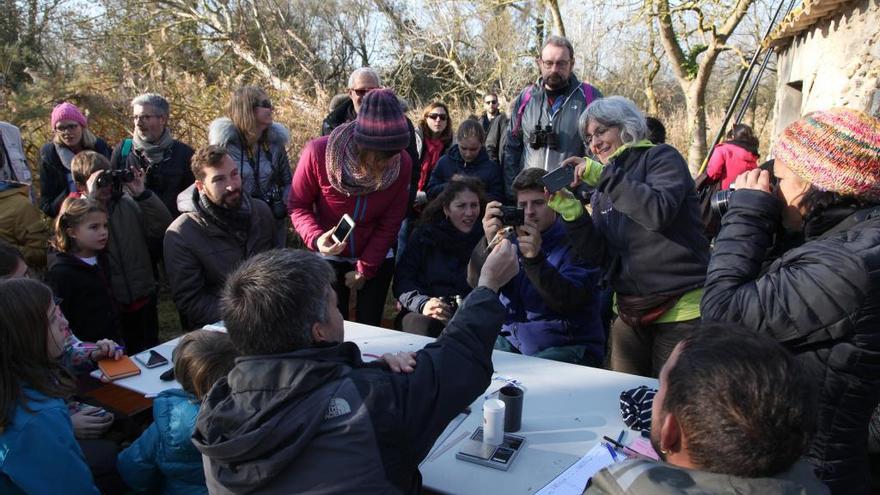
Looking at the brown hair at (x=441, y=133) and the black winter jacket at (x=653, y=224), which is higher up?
the brown hair at (x=441, y=133)

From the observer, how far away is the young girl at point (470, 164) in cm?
467

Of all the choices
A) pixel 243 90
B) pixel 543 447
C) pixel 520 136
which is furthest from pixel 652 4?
pixel 543 447

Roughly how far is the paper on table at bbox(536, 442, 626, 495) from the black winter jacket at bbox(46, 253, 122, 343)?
276 cm

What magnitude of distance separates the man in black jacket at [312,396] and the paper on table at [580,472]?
42 cm

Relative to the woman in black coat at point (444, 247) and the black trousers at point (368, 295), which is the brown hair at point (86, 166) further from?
the woman in black coat at point (444, 247)

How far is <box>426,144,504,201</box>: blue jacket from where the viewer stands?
4754mm

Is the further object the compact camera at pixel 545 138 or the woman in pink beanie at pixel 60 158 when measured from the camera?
the woman in pink beanie at pixel 60 158

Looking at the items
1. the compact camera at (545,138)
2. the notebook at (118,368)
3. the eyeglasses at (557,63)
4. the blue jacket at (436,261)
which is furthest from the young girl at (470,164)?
the notebook at (118,368)

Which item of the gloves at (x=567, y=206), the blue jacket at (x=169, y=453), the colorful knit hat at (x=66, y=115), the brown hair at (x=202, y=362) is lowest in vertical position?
the blue jacket at (x=169, y=453)

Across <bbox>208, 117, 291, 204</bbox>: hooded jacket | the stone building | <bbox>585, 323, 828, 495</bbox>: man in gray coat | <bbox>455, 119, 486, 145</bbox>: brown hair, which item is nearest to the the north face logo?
<bbox>585, 323, 828, 495</bbox>: man in gray coat

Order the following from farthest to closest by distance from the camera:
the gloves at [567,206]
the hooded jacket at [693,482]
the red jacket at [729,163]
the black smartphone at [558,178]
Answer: the red jacket at [729,163] < the gloves at [567,206] < the black smartphone at [558,178] < the hooded jacket at [693,482]

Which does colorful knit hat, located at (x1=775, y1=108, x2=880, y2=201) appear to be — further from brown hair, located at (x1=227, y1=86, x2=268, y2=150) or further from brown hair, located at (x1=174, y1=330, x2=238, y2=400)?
brown hair, located at (x1=227, y1=86, x2=268, y2=150)

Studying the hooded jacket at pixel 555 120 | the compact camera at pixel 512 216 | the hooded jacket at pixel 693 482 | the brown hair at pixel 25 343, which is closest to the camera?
the hooded jacket at pixel 693 482

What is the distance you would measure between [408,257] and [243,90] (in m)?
1.69
